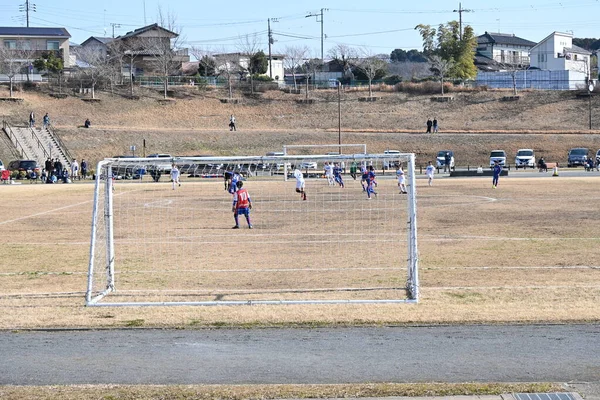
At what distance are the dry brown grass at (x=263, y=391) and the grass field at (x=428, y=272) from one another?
331cm

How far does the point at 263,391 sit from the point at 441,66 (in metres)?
91.7

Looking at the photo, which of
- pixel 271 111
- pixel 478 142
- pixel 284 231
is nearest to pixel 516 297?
pixel 284 231

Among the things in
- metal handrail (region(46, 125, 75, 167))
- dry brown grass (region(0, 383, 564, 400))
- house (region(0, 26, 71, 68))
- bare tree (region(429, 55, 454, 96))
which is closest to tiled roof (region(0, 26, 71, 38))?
house (region(0, 26, 71, 68))

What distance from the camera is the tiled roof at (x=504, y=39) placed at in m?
132

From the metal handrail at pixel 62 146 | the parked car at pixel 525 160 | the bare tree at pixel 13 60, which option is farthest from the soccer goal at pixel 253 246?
the bare tree at pixel 13 60

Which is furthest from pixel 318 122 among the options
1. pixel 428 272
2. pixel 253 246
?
pixel 428 272

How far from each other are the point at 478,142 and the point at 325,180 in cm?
3634

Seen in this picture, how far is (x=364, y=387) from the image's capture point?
386 inches

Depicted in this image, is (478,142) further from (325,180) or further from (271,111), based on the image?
(325,180)

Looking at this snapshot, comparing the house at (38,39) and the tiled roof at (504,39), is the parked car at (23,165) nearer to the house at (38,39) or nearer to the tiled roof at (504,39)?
the house at (38,39)

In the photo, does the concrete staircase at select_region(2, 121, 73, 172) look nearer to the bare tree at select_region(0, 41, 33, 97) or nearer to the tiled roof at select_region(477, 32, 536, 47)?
the bare tree at select_region(0, 41, 33, 97)

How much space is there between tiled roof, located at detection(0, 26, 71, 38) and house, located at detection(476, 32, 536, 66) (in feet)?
208

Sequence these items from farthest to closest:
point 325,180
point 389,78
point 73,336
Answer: point 389,78 → point 325,180 → point 73,336

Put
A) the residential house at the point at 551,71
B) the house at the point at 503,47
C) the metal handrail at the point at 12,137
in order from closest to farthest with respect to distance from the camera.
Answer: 1. the metal handrail at the point at 12,137
2. the residential house at the point at 551,71
3. the house at the point at 503,47
